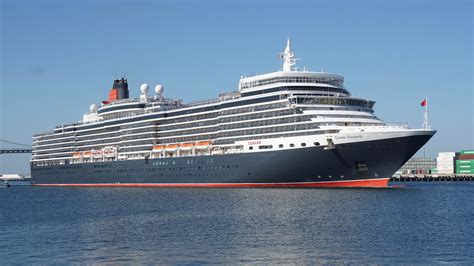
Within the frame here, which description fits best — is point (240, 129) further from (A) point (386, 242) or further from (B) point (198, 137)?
(A) point (386, 242)

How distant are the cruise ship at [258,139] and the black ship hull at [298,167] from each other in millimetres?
108

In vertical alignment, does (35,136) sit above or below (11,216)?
above

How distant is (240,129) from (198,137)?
9745mm

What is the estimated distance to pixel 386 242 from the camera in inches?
1230

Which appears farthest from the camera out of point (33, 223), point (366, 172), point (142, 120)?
point (142, 120)

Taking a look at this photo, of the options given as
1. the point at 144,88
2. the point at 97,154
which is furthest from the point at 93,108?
the point at 144,88

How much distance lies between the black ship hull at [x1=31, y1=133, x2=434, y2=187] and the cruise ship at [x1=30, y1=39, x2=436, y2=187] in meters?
0.11

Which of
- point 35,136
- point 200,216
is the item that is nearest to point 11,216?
point 200,216

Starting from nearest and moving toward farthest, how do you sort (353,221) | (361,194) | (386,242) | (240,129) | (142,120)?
(386,242), (353,221), (361,194), (240,129), (142,120)

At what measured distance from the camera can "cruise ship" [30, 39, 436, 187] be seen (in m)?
63.8

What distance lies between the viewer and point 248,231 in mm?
35469

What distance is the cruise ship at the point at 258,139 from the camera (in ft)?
209

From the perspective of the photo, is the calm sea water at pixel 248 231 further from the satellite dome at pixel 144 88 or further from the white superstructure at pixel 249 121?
the satellite dome at pixel 144 88

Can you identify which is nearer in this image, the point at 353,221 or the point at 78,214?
the point at 353,221
